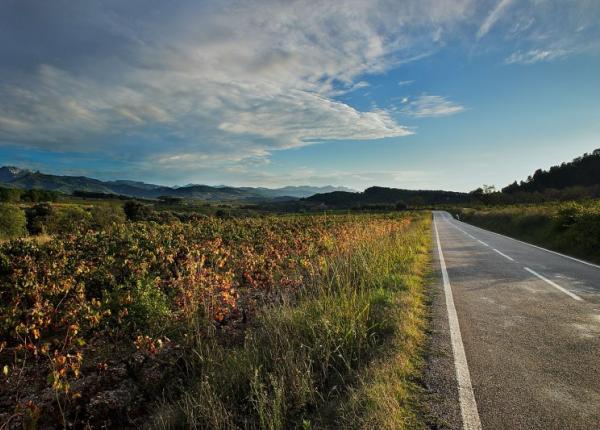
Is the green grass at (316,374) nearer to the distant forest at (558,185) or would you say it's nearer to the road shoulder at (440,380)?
the road shoulder at (440,380)

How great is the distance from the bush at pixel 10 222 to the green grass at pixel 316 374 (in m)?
25.6

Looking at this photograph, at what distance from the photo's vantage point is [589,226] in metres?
14.3

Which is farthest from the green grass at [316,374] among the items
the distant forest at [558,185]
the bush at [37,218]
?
the distant forest at [558,185]

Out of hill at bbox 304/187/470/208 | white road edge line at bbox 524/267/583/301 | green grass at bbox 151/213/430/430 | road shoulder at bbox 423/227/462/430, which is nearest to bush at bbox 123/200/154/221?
white road edge line at bbox 524/267/583/301

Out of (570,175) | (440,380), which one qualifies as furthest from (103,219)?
(570,175)

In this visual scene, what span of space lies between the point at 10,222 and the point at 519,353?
29.9 meters

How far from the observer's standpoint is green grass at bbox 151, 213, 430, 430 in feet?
10.1

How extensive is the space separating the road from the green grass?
41 cm

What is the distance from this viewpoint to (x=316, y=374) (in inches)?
153

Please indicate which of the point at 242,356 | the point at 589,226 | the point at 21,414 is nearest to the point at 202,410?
the point at 242,356

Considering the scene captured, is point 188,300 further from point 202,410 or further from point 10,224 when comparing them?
point 10,224

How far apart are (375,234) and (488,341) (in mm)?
7663

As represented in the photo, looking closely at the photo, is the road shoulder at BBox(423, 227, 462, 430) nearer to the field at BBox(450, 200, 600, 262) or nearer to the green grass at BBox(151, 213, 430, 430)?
the green grass at BBox(151, 213, 430, 430)

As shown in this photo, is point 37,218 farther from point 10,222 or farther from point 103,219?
point 10,222
